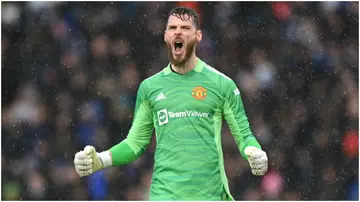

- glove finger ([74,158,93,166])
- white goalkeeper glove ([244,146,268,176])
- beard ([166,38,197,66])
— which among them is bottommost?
white goalkeeper glove ([244,146,268,176])

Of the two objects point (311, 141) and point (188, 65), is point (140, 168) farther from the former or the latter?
point (188, 65)

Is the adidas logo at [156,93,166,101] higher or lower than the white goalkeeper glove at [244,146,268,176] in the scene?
higher

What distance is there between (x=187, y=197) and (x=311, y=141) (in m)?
3.93

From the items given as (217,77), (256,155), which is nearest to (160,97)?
(217,77)

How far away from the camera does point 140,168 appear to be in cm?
841

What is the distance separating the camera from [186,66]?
5.05 meters

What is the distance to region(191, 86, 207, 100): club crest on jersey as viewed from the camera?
4.97 meters

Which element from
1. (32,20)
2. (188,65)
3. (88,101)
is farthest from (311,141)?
(188,65)

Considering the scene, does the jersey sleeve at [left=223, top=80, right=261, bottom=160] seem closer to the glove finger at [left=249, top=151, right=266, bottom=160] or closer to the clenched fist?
the glove finger at [left=249, top=151, right=266, bottom=160]

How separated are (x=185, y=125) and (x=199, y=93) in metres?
0.22

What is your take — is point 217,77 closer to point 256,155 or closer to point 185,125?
point 185,125

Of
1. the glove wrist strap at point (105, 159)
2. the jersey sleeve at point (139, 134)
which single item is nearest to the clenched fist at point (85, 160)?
the glove wrist strap at point (105, 159)

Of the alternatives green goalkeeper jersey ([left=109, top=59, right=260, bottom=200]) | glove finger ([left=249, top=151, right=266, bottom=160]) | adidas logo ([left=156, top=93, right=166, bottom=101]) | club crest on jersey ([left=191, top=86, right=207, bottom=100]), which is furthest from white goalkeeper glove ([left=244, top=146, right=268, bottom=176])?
adidas logo ([left=156, top=93, right=166, bottom=101])

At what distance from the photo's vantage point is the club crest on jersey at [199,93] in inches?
196
